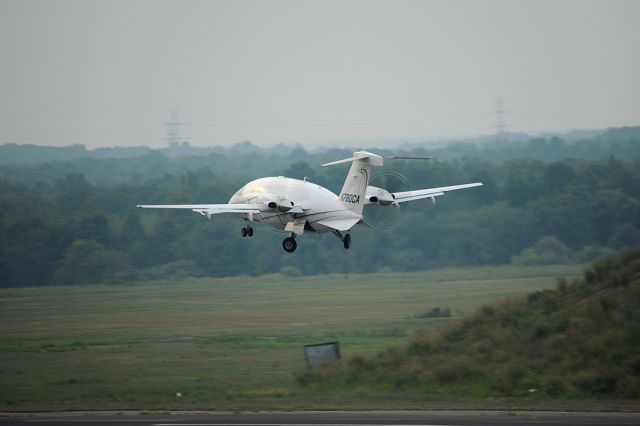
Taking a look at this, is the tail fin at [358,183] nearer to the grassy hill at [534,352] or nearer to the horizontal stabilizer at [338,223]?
the horizontal stabilizer at [338,223]

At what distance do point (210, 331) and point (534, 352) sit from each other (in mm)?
33836

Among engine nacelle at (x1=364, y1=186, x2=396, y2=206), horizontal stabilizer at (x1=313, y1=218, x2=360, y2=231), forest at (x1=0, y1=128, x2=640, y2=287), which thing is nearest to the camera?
horizontal stabilizer at (x1=313, y1=218, x2=360, y2=231)

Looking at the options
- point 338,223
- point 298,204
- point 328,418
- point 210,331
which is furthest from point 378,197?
point 210,331

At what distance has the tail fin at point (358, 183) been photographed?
6278 cm

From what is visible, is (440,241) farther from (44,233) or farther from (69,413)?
(69,413)

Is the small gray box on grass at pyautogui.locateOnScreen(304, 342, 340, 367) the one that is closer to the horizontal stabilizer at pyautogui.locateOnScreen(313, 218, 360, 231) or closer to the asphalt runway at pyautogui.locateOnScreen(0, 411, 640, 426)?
the horizontal stabilizer at pyautogui.locateOnScreen(313, 218, 360, 231)

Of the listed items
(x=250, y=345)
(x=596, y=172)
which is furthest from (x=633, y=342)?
(x=596, y=172)

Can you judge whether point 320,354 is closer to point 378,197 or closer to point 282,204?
point 378,197

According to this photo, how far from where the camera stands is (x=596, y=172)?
551ft

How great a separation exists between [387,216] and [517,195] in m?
94.8

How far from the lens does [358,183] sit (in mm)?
62906

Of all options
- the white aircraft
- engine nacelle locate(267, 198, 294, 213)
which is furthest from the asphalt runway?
engine nacelle locate(267, 198, 294, 213)

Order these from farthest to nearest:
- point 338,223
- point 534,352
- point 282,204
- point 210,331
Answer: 1. point 210,331
2. point 534,352
3. point 282,204
4. point 338,223

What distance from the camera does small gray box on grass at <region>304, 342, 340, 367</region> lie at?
225ft
